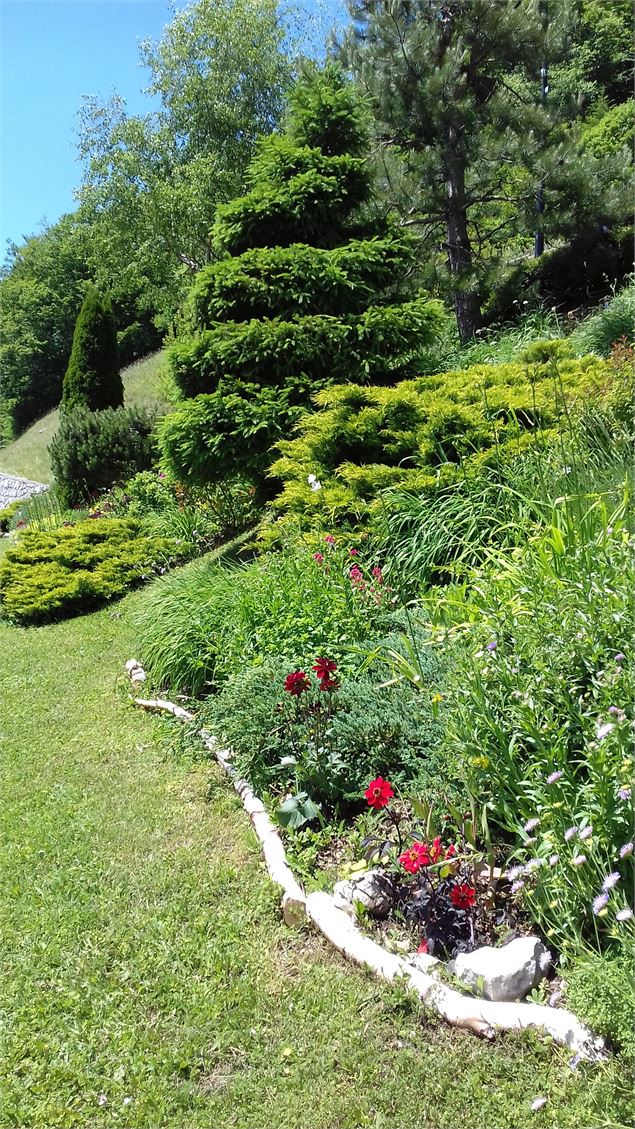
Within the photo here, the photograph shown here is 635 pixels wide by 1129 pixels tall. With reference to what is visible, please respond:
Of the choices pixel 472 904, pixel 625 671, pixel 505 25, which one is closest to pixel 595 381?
pixel 625 671

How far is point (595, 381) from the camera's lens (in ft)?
17.6

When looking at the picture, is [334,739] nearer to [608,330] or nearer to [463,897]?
[463,897]

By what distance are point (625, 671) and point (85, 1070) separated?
205 cm

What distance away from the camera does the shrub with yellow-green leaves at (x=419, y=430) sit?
5.08 metres

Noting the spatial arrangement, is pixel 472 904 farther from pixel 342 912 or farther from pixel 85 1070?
pixel 85 1070

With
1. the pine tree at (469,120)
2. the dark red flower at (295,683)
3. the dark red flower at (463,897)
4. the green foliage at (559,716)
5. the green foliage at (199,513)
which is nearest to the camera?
the green foliage at (559,716)

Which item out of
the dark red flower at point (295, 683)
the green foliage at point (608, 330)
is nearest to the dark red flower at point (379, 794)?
the dark red flower at point (295, 683)

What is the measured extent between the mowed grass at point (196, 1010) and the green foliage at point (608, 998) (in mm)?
94

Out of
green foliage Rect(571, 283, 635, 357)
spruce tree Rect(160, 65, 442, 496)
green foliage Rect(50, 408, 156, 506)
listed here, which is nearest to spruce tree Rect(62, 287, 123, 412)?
green foliage Rect(50, 408, 156, 506)

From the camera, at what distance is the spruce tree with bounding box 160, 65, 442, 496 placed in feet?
22.4

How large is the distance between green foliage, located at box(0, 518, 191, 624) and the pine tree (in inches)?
223

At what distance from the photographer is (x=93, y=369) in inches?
640

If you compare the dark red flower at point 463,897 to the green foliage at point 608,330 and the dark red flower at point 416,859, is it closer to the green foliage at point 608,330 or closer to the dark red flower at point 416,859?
the dark red flower at point 416,859

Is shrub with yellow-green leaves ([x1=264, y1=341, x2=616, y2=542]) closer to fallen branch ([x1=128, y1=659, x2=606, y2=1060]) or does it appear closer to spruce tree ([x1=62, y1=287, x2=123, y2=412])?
fallen branch ([x1=128, y1=659, x2=606, y2=1060])
